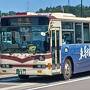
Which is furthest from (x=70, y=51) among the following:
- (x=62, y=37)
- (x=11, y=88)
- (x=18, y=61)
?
(x=11, y=88)

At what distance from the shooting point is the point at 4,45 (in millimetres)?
20141

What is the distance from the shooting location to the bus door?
19594mm

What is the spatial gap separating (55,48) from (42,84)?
4.89ft

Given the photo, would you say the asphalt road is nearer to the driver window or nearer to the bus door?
the bus door

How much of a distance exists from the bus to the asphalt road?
41cm

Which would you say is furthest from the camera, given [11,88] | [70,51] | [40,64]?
[70,51]

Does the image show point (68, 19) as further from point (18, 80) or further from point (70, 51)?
point (18, 80)

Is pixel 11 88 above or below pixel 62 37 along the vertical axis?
below

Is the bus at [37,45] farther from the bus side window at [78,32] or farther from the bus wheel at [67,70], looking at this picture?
the bus side window at [78,32]

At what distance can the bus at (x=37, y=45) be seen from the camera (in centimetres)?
1941

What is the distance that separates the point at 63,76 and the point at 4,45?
2.62m

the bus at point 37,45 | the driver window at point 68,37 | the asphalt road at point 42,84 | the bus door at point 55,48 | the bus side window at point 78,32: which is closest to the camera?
the asphalt road at point 42,84

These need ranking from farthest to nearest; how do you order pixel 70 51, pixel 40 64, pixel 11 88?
pixel 70 51, pixel 40 64, pixel 11 88

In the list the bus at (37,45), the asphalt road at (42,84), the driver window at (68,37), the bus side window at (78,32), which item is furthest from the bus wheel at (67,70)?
the bus side window at (78,32)
